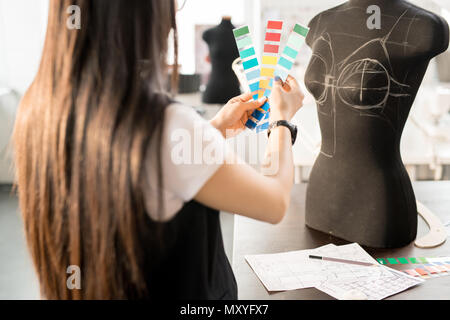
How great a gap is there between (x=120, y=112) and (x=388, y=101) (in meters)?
0.89

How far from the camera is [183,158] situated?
2.82 feet

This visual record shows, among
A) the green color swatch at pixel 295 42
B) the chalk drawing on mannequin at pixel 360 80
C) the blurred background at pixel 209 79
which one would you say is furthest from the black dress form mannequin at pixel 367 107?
the blurred background at pixel 209 79

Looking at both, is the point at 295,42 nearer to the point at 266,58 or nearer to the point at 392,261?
the point at 266,58

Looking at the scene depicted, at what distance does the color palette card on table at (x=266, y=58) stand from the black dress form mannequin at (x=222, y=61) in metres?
2.66

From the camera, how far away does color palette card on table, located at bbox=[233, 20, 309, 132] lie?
4.46 ft

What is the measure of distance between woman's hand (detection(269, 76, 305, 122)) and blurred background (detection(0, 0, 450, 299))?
7.23 ft

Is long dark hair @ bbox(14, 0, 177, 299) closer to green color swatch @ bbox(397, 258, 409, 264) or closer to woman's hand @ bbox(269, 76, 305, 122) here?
woman's hand @ bbox(269, 76, 305, 122)

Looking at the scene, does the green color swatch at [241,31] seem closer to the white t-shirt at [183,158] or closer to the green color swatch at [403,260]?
the white t-shirt at [183,158]

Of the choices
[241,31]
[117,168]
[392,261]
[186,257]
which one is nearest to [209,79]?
[241,31]

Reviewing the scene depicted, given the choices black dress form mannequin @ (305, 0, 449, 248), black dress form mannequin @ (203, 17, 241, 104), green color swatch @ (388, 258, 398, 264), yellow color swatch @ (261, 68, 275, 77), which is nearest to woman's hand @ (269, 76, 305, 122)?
yellow color swatch @ (261, 68, 275, 77)

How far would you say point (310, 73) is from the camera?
158 centimetres

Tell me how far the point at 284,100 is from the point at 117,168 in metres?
0.54
